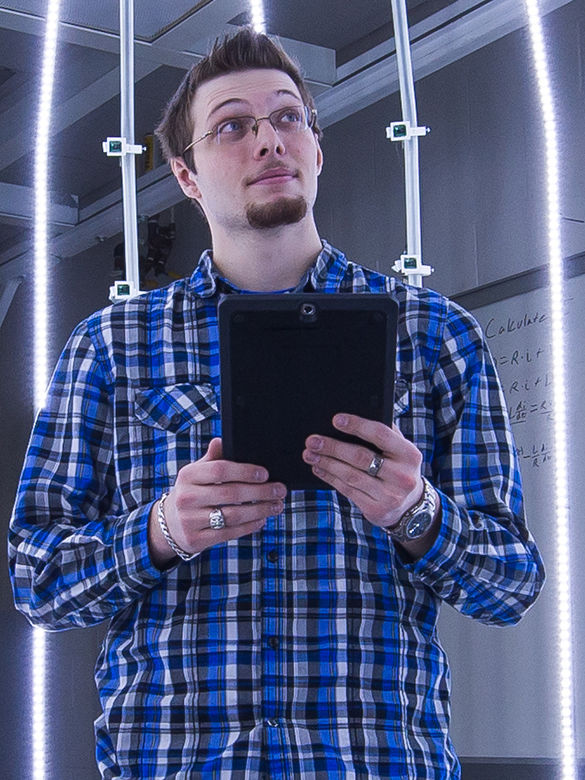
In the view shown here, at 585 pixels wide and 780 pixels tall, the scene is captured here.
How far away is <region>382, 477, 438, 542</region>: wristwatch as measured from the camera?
3.09 feet

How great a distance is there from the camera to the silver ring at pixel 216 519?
908mm

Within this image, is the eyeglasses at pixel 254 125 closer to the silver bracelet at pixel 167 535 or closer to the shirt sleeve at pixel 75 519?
the shirt sleeve at pixel 75 519

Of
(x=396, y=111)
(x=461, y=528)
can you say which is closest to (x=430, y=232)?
(x=396, y=111)

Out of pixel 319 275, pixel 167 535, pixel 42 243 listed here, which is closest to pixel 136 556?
pixel 167 535

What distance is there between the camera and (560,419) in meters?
1.98

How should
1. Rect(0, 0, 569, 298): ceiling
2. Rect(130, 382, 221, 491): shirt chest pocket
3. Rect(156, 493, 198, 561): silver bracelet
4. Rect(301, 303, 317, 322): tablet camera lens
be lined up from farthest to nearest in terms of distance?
Rect(0, 0, 569, 298): ceiling < Rect(130, 382, 221, 491): shirt chest pocket < Rect(156, 493, 198, 561): silver bracelet < Rect(301, 303, 317, 322): tablet camera lens

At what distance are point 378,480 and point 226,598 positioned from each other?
0.23 metres

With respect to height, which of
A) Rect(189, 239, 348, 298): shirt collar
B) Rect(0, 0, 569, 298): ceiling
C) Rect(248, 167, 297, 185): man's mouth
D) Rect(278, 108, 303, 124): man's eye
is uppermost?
Rect(0, 0, 569, 298): ceiling

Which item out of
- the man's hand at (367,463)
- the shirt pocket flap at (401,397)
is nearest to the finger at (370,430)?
the man's hand at (367,463)

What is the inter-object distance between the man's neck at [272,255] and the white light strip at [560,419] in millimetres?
881

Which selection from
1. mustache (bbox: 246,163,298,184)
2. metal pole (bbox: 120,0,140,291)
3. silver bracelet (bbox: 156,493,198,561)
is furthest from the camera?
metal pole (bbox: 120,0,140,291)

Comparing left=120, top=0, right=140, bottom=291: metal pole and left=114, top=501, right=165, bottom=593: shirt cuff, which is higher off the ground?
left=120, top=0, right=140, bottom=291: metal pole

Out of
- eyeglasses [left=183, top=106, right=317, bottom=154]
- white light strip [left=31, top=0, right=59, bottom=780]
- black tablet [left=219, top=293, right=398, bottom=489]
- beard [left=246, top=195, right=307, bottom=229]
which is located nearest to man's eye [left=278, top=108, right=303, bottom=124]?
eyeglasses [left=183, top=106, right=317, bottom=154]

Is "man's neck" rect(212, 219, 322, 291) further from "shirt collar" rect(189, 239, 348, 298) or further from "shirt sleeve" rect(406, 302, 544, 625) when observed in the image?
"shirt sleeve" rect(406, 302, 544, 625)
